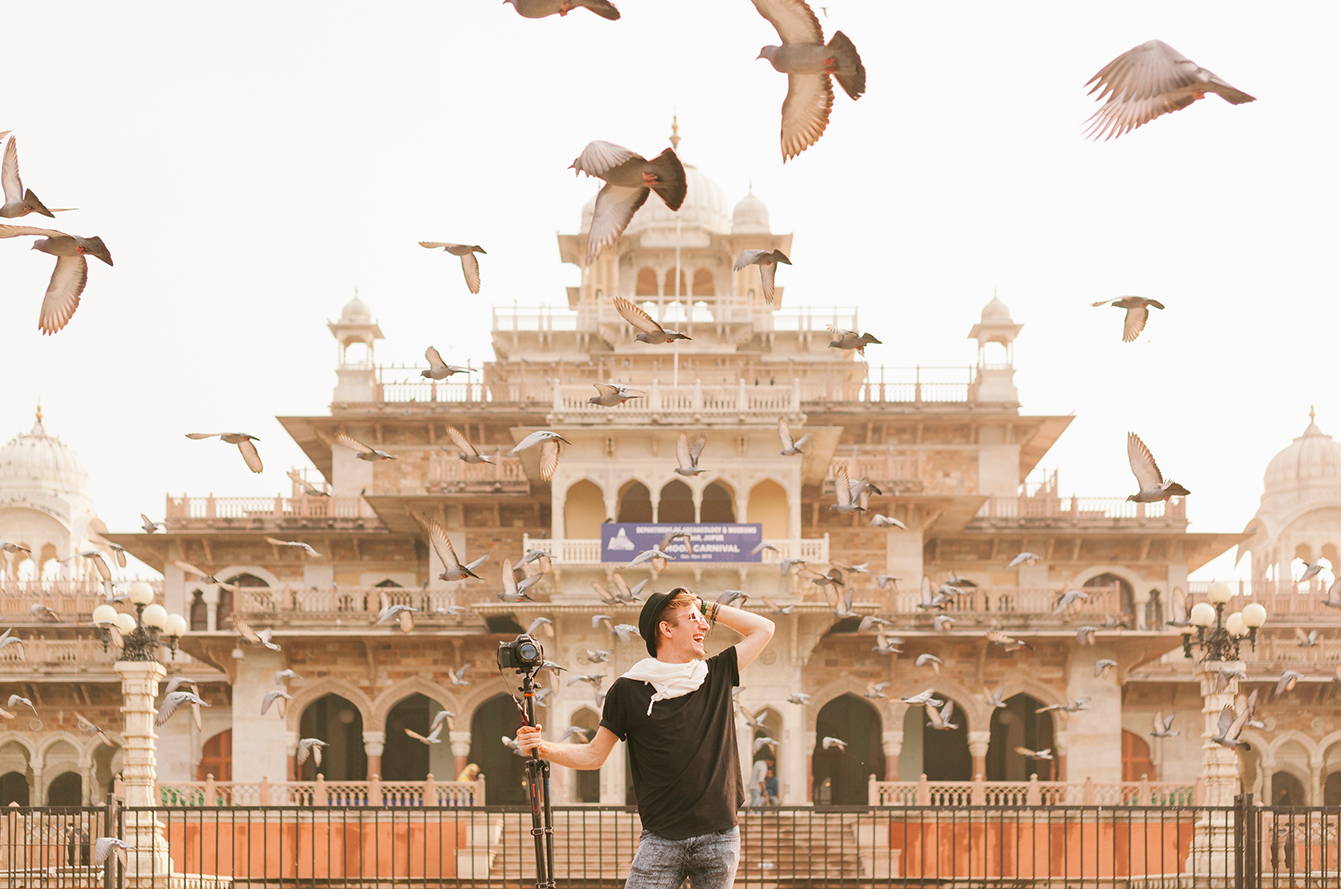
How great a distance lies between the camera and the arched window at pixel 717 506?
A: 35.8 m

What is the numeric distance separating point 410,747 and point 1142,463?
23.6 m

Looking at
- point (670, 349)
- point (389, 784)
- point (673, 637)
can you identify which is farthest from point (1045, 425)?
point (673, 637)

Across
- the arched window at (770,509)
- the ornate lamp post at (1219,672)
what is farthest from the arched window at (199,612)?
the ornate lamp post at (1219,672)

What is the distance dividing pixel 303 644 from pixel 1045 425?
53.1ft

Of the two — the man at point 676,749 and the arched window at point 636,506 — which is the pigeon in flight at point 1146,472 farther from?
the arched window at point 636,506

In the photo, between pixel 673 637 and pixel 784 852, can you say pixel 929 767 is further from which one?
pixel 673 637

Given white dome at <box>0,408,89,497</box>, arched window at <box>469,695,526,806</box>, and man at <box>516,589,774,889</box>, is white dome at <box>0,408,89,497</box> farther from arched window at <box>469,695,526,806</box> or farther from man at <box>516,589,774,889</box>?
man at <box>516,589,774,889</box>

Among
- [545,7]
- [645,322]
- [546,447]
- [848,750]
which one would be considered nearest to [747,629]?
[545,7]

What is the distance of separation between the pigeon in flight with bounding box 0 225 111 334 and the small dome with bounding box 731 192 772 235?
30770 millimetres

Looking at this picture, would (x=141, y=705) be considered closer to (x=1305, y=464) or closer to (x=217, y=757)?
(x=217, y=757)

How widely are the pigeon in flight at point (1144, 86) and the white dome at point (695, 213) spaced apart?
32529mm

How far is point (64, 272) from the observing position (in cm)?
1042

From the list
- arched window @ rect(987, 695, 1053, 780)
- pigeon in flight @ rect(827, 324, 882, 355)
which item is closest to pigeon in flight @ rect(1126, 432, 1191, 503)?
pigeon in flight @ rect(827, 324, 882, 355)

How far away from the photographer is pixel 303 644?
34.6 meters
